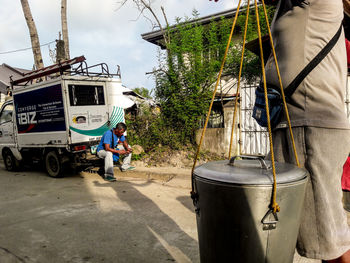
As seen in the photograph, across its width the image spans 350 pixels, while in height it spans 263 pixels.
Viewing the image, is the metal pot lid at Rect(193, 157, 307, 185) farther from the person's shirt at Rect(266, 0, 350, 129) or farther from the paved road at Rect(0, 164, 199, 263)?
the paved road at Rect(0, 164, 199, 263)

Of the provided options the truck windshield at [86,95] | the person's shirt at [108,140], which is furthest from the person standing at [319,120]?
the truck windshield at [86,95]

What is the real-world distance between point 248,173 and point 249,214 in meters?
0.19

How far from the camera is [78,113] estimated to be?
22.5 feet

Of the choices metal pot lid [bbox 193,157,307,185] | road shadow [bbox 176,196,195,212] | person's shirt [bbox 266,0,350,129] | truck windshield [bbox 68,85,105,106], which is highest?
truck windshield [bbox 68,85,105,106]

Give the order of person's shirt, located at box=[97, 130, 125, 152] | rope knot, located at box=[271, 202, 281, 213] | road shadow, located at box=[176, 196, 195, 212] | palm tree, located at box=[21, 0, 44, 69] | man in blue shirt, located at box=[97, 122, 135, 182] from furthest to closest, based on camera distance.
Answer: palm tree, located at box=[21, 0, 44, 69], person's shirt, located at box=[97, 130, 125, 152], man in blue shirt, located at box=[97, 122, 135, 182], road shadow, located at box=[176, 196, 195, 212], rope knot, located at box=[271, 202, 281, 213]

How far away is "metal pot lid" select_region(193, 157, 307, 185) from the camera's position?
3.91 feet

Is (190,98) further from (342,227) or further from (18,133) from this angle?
(342,227)

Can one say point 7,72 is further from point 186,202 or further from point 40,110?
point 186,202

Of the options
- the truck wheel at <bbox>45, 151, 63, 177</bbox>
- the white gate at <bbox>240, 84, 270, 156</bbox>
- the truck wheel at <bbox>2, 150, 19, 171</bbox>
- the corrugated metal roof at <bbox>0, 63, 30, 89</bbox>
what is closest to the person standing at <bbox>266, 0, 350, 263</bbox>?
the white gate at <bbox>240, 84, 270, 156</bbox>

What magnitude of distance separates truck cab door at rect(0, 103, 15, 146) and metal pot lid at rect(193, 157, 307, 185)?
8.66 metres

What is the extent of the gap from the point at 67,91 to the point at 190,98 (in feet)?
12.3

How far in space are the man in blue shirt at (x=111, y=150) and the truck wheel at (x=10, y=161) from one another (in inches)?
138

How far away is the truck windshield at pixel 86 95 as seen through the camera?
22.2 feet

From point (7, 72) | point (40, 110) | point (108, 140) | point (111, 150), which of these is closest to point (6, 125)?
point (40, 110)
